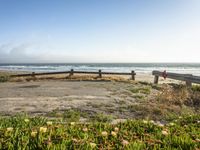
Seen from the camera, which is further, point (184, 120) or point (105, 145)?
point (184, 120)

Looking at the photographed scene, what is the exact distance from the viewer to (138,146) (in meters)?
3.22

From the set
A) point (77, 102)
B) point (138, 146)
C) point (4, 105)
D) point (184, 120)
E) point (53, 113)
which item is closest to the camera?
point (138, 146)

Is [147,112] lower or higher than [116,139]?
lower

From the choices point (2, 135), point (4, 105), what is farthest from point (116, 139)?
point (4, 105)

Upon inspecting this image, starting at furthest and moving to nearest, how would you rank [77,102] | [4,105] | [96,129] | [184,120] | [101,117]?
[77,102]
[4,105]
[101,117]
[184,120]
[96,129]

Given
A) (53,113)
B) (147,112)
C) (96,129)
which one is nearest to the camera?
(96,129)

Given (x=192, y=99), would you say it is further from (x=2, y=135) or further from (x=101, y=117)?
(x=2, y=135)

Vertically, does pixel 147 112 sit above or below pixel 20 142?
below

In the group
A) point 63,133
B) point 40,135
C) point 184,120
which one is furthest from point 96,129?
point 184,120

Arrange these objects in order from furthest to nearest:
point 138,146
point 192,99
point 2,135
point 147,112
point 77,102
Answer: point 192,99, point 77,102, point 147,112, point 2,135, point 138,146

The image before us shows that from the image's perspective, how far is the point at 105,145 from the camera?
3412 millimetres

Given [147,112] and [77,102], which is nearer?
[147,112]

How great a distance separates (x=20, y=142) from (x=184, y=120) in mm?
3558

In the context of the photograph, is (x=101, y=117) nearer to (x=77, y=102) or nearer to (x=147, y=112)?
(x=147, y=112)
